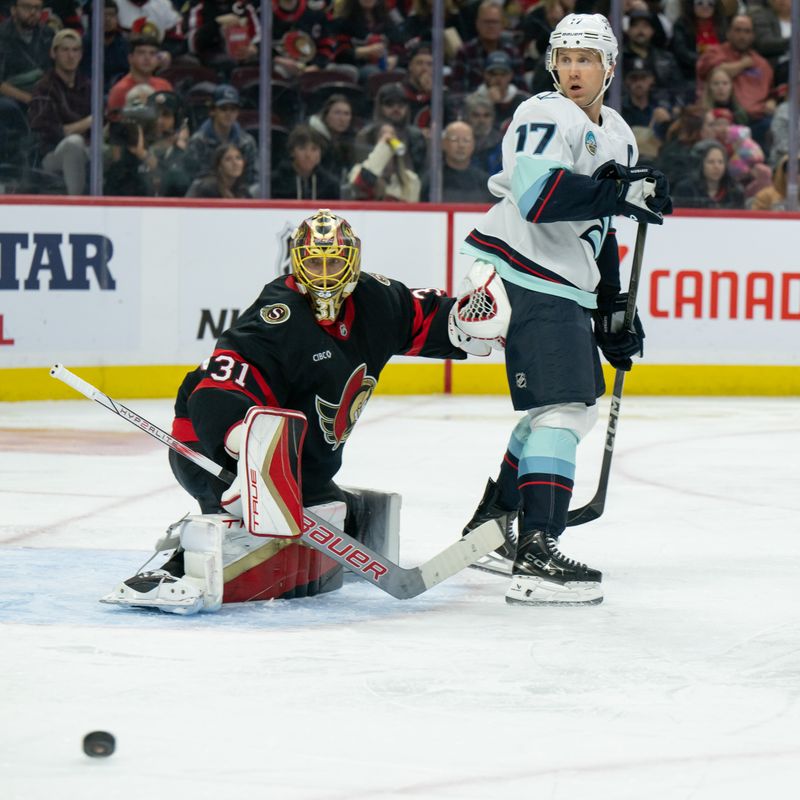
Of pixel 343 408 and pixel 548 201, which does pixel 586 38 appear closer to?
pixel 548 201

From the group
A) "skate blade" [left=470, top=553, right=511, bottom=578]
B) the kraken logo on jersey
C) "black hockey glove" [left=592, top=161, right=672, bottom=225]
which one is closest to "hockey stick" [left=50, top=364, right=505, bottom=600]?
the kraken logo on jersey

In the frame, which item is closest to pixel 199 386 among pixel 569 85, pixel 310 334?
pixel 310 334

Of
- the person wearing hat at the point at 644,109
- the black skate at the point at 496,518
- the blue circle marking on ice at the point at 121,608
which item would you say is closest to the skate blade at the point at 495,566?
the black skate at the point at 496,518

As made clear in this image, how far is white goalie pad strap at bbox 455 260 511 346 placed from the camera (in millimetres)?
3395

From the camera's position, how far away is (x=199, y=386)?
3150 mm

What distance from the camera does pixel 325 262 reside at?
125 inches

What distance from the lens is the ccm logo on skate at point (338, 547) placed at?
3.12 m

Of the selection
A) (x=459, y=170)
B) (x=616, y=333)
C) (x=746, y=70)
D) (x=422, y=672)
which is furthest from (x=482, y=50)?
(x=422, y=672)

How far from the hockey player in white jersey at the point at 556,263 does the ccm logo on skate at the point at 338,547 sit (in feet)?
1.06

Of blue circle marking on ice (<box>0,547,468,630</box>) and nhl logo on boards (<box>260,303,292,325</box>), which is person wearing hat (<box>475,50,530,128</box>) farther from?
nhl logo on boards (<box>260,303,292,325</box>)

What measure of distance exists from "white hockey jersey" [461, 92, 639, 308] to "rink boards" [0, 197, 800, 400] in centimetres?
382

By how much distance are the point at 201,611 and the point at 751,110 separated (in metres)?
5.43

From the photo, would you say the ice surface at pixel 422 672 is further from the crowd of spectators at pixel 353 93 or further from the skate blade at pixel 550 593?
the crowd of spectators at pixel 353 93

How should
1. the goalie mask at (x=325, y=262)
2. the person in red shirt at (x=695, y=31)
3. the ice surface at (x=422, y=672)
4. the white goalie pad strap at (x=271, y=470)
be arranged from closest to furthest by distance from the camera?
1. the ice surface at (x=422, y=672)
2. the white goalie pad strap at (x=271, y=470)
3. the goalie mask at (x=325, y=262)
4. the person in red shirt at (x=695, y=31)
